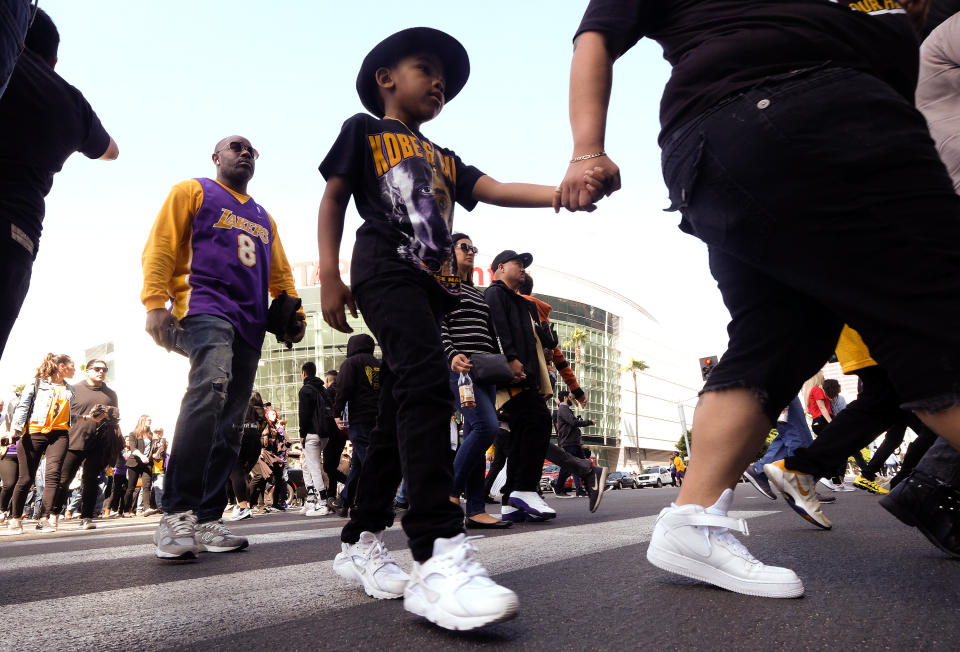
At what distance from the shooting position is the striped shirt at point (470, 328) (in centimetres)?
525

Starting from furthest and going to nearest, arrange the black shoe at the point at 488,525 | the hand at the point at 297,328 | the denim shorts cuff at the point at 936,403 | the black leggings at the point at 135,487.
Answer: the black leggings at the point at 135,487, the black shoe at the point at 488,525, the hand at the point at 297,328, the denim shorts cuff at the point at 936,403

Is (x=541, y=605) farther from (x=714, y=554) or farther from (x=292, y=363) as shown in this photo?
(x=292, y=363)

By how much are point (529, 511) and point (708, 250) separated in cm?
358

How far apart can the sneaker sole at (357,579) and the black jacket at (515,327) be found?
3166 mm

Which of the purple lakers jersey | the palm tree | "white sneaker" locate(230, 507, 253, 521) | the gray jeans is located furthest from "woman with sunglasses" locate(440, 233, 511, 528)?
the palm tree

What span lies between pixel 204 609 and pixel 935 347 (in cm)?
189

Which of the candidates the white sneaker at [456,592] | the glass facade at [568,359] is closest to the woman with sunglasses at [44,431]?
the white sneaker at [456,592]

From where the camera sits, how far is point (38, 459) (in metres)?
7.36

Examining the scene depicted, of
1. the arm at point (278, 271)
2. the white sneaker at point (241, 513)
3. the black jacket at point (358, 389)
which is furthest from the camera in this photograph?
the white sneaker at point (241, 513)

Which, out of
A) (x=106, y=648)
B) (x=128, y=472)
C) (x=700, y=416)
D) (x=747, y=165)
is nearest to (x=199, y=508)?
(x=106, y=648)

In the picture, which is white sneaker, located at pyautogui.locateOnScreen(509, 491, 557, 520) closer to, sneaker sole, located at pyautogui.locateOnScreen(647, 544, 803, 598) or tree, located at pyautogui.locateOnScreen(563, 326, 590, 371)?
sneaker sole, located at pyautogui.locateOnScreen(647, 544, 803, 598)

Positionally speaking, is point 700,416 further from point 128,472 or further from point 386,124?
point 128,472

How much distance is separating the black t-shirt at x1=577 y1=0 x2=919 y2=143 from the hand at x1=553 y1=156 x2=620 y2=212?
19cm

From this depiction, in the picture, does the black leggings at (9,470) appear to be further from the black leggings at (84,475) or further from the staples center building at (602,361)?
the staples center building at (602,361)
